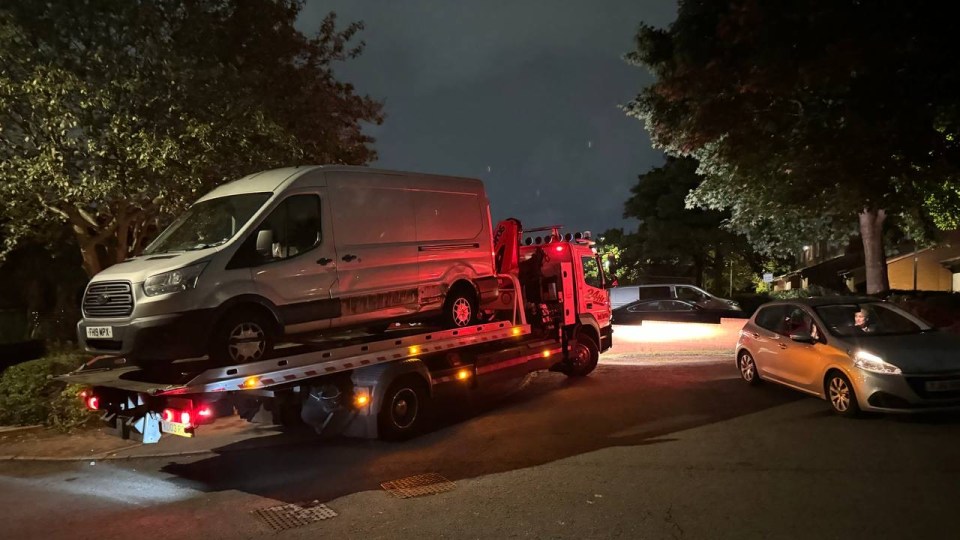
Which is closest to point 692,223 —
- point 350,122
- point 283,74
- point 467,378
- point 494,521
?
point 350,122

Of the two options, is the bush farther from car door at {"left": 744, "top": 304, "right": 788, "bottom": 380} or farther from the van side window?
car door at {"left": 744, "top": 304, "right": 788, "bottom": 380}

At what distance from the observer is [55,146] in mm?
9648

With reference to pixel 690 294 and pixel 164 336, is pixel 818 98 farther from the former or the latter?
pixel 164 336

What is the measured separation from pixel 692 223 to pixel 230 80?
1199 inches

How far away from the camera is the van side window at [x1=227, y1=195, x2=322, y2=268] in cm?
664

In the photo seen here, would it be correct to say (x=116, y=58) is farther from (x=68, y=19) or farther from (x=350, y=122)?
(x=350, y=122)

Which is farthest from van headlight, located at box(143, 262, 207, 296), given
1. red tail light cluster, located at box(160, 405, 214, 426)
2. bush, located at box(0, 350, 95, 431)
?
bush, located at box(0, 350, 95, 431)

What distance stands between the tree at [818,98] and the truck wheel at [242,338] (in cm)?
1122

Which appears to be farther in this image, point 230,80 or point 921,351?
point 230,80

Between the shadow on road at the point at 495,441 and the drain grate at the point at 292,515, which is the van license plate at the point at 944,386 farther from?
the drain grate at the point at 292,515

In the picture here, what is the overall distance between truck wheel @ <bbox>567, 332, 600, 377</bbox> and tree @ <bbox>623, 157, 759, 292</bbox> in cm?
2539

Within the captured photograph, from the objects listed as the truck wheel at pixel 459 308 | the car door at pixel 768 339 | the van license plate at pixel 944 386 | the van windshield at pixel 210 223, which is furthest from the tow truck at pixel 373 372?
the van license plate at pixel 944 386

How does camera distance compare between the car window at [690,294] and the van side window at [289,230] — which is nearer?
the van side window at [289,230]

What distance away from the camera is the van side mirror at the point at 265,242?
6.64 metres
